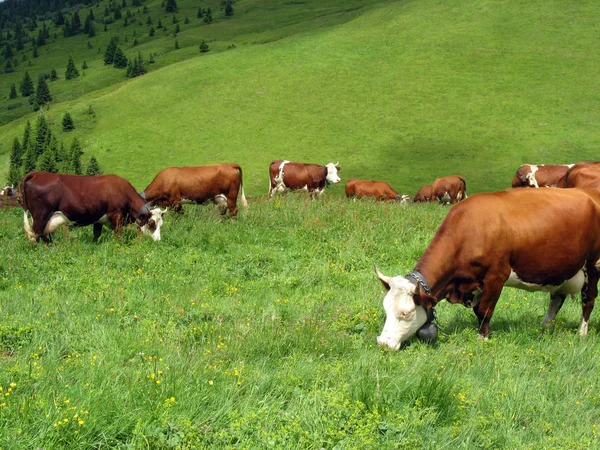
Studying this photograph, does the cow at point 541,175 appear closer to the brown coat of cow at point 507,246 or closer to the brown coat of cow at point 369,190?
the brown coat of cow at point 369,190

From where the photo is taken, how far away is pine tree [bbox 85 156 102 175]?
5819 cm

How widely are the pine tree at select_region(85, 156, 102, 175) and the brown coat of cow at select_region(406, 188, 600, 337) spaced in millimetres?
54743

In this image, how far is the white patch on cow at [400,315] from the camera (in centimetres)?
736

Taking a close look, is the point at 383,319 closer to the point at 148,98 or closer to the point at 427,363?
the point at 427,363

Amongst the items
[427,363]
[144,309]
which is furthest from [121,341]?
[427,363]

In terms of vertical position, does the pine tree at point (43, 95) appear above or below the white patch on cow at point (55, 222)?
below

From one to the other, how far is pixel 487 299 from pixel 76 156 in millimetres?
61122

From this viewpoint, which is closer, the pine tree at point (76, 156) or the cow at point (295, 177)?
the cow at point (295, 177)

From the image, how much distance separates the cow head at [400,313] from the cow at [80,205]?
825cm

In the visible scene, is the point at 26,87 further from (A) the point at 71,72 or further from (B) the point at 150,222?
(B) the point at 150,222

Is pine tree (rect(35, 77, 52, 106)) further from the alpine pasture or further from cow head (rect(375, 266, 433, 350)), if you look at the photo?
cow head (rect(375, 266, 433, 350))

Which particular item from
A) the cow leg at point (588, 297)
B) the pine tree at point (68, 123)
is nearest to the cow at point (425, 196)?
the cow leg at point (588, 297)

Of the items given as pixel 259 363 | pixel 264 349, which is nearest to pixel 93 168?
pixel 264 349

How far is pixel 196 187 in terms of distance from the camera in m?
19.9
